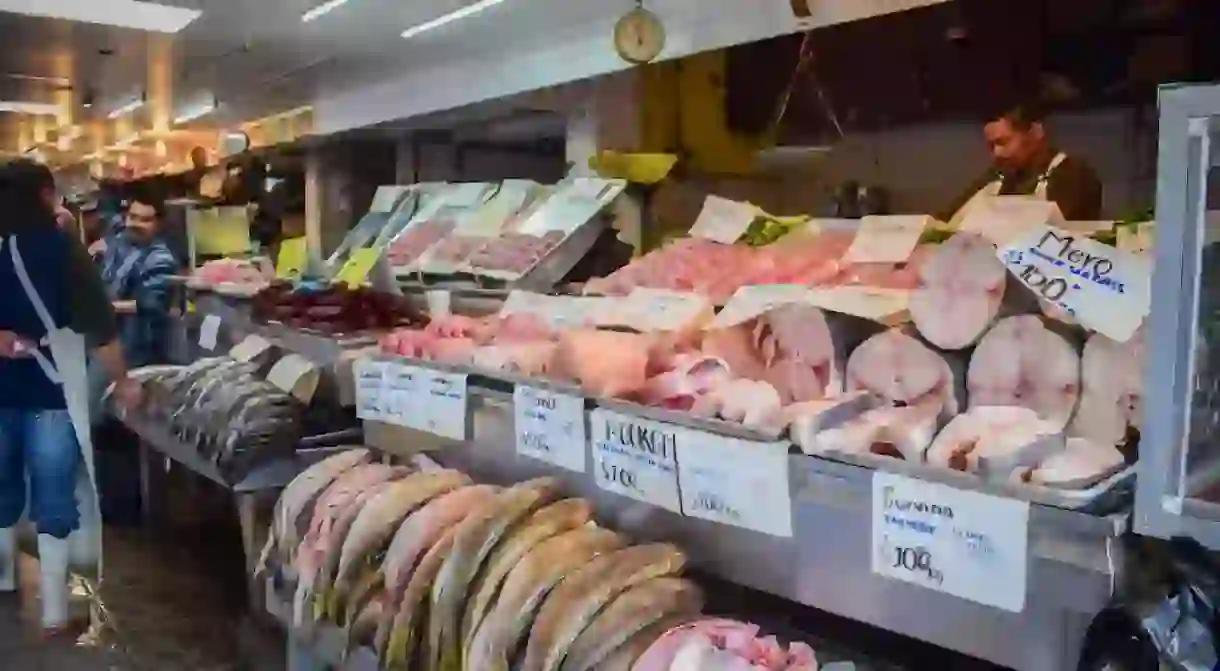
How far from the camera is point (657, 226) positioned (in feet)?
13.0

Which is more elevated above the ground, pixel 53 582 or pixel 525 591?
pixel 525 591

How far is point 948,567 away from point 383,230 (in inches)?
153

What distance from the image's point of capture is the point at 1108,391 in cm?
149

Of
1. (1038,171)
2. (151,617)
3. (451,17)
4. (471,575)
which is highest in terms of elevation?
(451,17)

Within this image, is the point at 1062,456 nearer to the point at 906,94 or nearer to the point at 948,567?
the point at 948,567

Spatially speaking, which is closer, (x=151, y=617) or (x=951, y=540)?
(x=951, y=540)

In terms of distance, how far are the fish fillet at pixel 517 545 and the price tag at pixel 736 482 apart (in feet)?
1.12

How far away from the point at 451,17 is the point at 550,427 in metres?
7.35

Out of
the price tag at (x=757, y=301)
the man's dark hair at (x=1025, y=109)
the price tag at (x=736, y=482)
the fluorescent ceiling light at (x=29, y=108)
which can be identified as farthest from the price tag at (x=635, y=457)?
the fluorescent ceiling light at (x=29, y=108)

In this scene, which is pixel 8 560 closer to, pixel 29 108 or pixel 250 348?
pixel 250 348

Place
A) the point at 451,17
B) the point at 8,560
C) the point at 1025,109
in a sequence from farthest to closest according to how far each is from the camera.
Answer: the point at 451,17 → the point at 1025,109 → the point at 8,560

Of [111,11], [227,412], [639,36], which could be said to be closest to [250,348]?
[227,412]

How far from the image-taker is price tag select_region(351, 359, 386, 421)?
262 centimetres

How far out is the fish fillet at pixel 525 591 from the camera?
5.87ft
